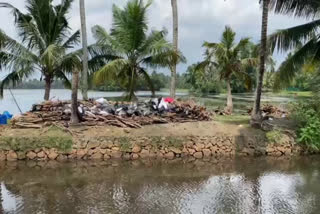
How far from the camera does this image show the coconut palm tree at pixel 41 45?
1320cm

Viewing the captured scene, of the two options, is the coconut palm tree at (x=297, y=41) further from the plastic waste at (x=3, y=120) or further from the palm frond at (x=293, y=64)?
the plastic waste at (x=3, y=120)

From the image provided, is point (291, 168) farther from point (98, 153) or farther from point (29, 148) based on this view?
point (29, 148)

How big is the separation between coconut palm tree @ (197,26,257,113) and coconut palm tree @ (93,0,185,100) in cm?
314

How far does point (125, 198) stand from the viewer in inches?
263

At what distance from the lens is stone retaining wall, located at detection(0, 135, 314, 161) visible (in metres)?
9.98

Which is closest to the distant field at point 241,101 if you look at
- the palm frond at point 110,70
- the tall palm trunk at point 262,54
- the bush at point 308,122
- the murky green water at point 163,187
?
the bush at point 308,122

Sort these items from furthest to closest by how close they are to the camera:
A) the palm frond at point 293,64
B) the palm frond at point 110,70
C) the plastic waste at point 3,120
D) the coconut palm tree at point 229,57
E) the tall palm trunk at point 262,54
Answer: the coconut palm tree at point 229,57 < the palm frond at point 110,70 < the plastic waste at point 3,120 < the palm frond at point 293,64 < the tall palm trunk at point 262,54

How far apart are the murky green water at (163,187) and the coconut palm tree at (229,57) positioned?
6868 mm

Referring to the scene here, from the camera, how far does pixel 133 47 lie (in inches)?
534

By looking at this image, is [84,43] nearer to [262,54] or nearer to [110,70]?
[110,70]

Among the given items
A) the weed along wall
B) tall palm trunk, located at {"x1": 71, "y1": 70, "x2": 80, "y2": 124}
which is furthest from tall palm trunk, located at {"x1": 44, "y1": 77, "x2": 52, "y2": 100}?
the weed along wall

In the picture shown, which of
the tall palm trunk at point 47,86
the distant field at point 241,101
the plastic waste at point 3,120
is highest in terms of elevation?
the tall palm trunk at point 47,86

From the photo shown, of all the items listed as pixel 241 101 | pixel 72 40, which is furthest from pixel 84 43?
pixel 241 101

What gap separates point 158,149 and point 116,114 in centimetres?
213
